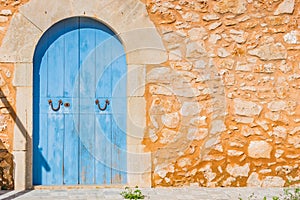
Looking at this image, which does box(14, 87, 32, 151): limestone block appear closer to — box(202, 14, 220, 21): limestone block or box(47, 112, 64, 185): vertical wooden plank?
box(47, 112, 64, 185): vertical wooden plank

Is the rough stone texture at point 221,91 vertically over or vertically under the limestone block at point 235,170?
over

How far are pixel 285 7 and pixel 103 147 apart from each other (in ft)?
9.21

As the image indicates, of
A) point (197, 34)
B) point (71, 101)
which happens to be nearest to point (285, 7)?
point (197, 34)

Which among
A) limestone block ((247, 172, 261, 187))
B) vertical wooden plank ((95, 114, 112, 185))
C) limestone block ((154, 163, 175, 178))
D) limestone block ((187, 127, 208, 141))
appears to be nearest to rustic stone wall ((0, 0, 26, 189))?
vertical wooden plank ((95, 114, 112, 185))

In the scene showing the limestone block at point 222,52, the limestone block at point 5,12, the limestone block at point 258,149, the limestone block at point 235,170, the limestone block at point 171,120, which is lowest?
the limestone block at point 235,170

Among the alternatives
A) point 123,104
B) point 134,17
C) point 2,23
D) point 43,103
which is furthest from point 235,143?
point 2,23

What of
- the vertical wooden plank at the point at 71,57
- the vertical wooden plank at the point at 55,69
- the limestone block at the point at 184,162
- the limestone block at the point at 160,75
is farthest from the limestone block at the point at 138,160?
the vertical wooden plank at the point at 55,69

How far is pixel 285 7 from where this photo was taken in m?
5.90

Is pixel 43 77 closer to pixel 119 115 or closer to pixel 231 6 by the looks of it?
pixel 119 115

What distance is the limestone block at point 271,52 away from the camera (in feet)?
19.2

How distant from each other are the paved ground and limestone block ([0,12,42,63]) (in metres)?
1.52

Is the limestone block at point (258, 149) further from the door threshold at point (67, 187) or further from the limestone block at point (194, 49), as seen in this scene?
the door threshold at point (67, 187)

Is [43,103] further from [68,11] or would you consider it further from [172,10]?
[172,10]

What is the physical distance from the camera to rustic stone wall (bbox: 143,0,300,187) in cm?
571
